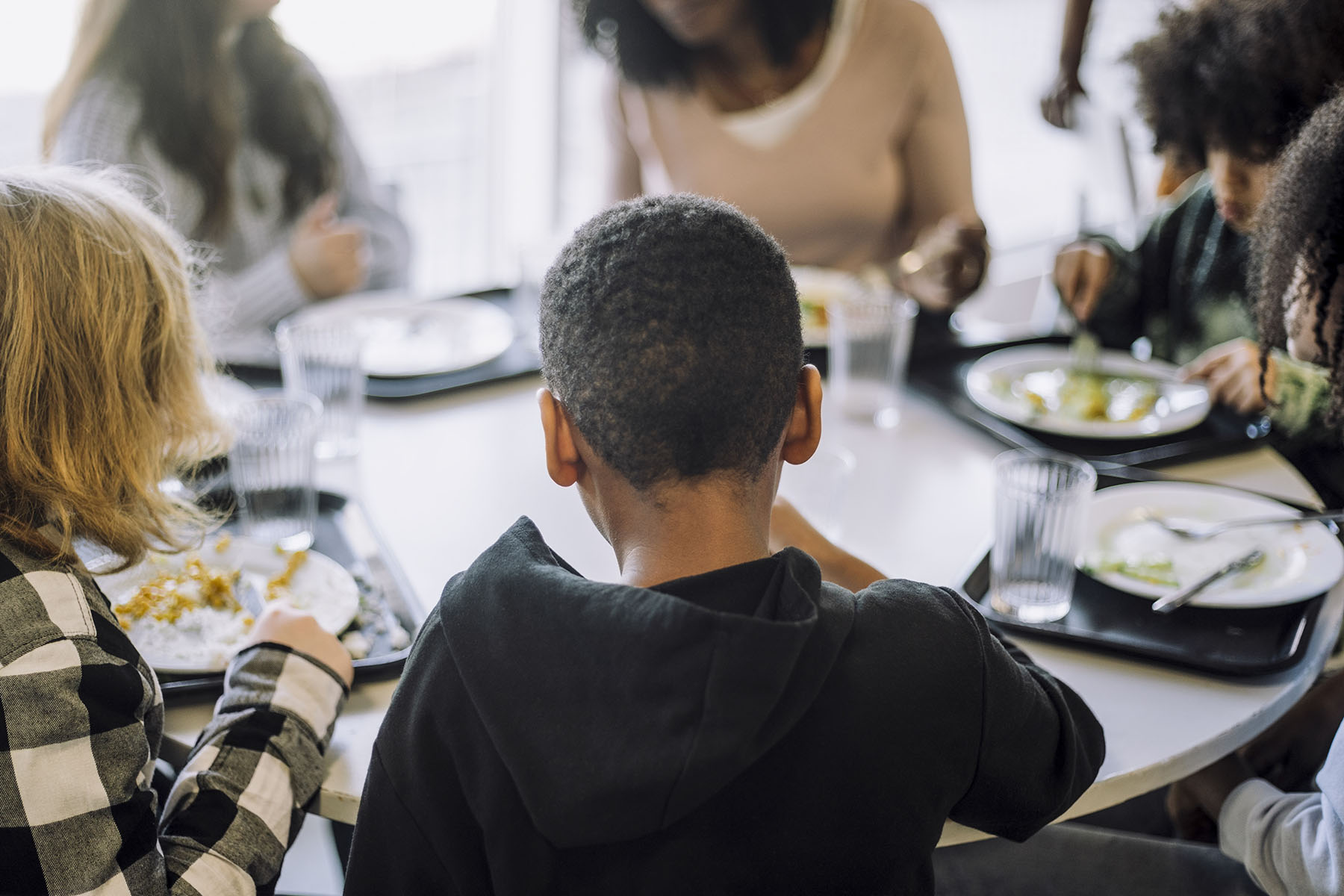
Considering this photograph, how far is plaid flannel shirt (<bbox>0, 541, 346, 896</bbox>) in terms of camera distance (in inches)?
29.8

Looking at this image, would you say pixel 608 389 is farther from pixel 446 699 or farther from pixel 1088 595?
pixel 1088 595

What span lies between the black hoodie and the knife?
0.36 meters

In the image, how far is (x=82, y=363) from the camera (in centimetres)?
87

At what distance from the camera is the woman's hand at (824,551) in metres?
0.99

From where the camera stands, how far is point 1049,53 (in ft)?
12.8

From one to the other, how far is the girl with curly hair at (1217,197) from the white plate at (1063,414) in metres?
0.05

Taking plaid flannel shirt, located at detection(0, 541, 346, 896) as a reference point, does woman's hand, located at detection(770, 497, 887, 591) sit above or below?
above

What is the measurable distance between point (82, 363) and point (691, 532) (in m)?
0.50

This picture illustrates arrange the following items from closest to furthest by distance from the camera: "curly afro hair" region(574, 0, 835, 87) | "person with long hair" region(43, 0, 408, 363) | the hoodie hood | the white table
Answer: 1. the hoodie hood
2. the white table
3. "person with long hair" region(43, 0, 408, 363)
4. "curly afro hair" region(574, 0, 835, 87)

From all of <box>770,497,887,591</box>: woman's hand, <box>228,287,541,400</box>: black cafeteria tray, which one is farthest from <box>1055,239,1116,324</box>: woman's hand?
<box>770,497,887,591</box>: woman's hand

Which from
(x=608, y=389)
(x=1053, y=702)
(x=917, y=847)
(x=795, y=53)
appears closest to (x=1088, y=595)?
(x=1053, y=702)

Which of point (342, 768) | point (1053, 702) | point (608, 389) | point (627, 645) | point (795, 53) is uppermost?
point (795, 53)

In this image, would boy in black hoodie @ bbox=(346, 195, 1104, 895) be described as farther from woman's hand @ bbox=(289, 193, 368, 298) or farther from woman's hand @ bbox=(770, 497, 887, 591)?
woman's hand @ bbox=(289, 193, 368, 298)

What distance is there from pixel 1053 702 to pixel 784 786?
0.24 metres
